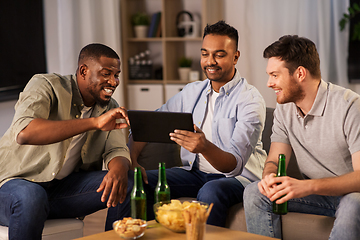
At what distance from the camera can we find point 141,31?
4152 millimetres

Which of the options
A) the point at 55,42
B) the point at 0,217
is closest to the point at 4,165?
the point at 0,217

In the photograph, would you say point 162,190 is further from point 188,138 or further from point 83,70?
point 83,70

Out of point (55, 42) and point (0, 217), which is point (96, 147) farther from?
point (55, 42)

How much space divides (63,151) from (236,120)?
0.91 meters

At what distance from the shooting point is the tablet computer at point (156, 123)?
1.71 meters

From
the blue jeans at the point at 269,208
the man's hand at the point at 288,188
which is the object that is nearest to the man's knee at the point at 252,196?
the blue jeans at the point at 269,208

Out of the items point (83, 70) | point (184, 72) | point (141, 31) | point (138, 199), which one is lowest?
point (138, 199)

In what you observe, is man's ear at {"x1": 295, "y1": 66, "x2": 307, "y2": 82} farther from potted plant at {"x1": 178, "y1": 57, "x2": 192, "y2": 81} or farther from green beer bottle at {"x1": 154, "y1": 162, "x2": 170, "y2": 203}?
potted plant at {"x1": 178, "y1": 57, "x2": 192, "y2": 81}

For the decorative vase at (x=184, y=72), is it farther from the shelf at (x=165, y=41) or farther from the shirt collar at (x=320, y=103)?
the shirt collar at (x=320, y=103)

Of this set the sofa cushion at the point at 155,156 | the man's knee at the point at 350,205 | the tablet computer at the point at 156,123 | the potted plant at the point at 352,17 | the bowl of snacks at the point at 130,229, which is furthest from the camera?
the potted plant at the point at 352,17

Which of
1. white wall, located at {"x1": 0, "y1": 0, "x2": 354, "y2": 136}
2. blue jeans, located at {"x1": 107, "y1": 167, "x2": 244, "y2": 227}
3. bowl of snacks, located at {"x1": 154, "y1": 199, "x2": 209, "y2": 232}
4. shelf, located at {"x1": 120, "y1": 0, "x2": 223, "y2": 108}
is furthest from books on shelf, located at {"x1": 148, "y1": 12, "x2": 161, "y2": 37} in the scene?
bowl of snacks, located at {"x1": 154, "y1": 199, "x2": 209, "y2": 232}

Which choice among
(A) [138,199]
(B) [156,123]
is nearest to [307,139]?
(B) [156,123]

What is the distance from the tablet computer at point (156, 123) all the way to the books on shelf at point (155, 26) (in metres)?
2.48

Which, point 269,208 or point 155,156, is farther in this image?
point 155,156
